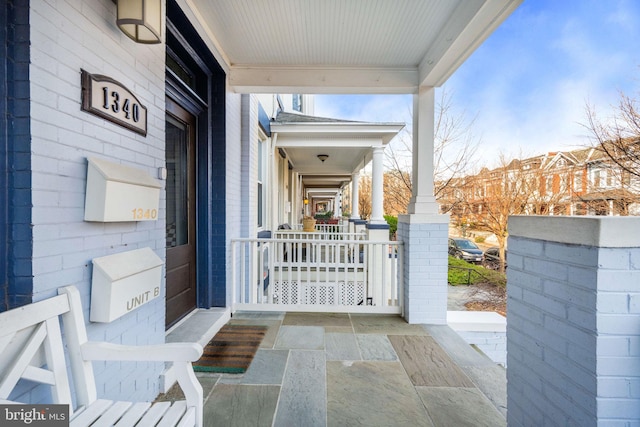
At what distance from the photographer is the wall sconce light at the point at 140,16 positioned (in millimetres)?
1401

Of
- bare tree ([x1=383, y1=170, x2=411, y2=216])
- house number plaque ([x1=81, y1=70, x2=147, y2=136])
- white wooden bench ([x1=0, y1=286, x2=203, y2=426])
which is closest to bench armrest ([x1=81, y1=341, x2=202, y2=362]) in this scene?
white wooden bench ([x1=0, y1=286, x2=203, y2=426])

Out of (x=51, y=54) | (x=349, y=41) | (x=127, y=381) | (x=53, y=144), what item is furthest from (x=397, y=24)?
(x=127, y=381)

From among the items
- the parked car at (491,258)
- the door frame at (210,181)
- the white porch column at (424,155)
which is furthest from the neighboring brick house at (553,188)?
the door frame at (210,181)

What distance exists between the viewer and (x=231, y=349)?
2484 millimetres

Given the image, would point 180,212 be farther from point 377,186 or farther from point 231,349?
point 377,186

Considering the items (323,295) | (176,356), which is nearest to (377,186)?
(323,295)

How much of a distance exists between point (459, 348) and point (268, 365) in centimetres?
163

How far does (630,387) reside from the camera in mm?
890

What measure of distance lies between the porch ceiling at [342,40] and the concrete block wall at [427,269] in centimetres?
153

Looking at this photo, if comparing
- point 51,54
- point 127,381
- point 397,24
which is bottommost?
point 127,381

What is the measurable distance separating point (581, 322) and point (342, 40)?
2742 millimetres

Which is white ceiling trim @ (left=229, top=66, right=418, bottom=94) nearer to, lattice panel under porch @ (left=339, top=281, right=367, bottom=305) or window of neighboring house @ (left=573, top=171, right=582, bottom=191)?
lattice panel under porch @ (left=339, top=281, right=367, bottom=305)

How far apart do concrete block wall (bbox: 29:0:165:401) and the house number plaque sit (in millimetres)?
31

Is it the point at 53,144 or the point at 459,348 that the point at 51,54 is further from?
the point at 459,348
